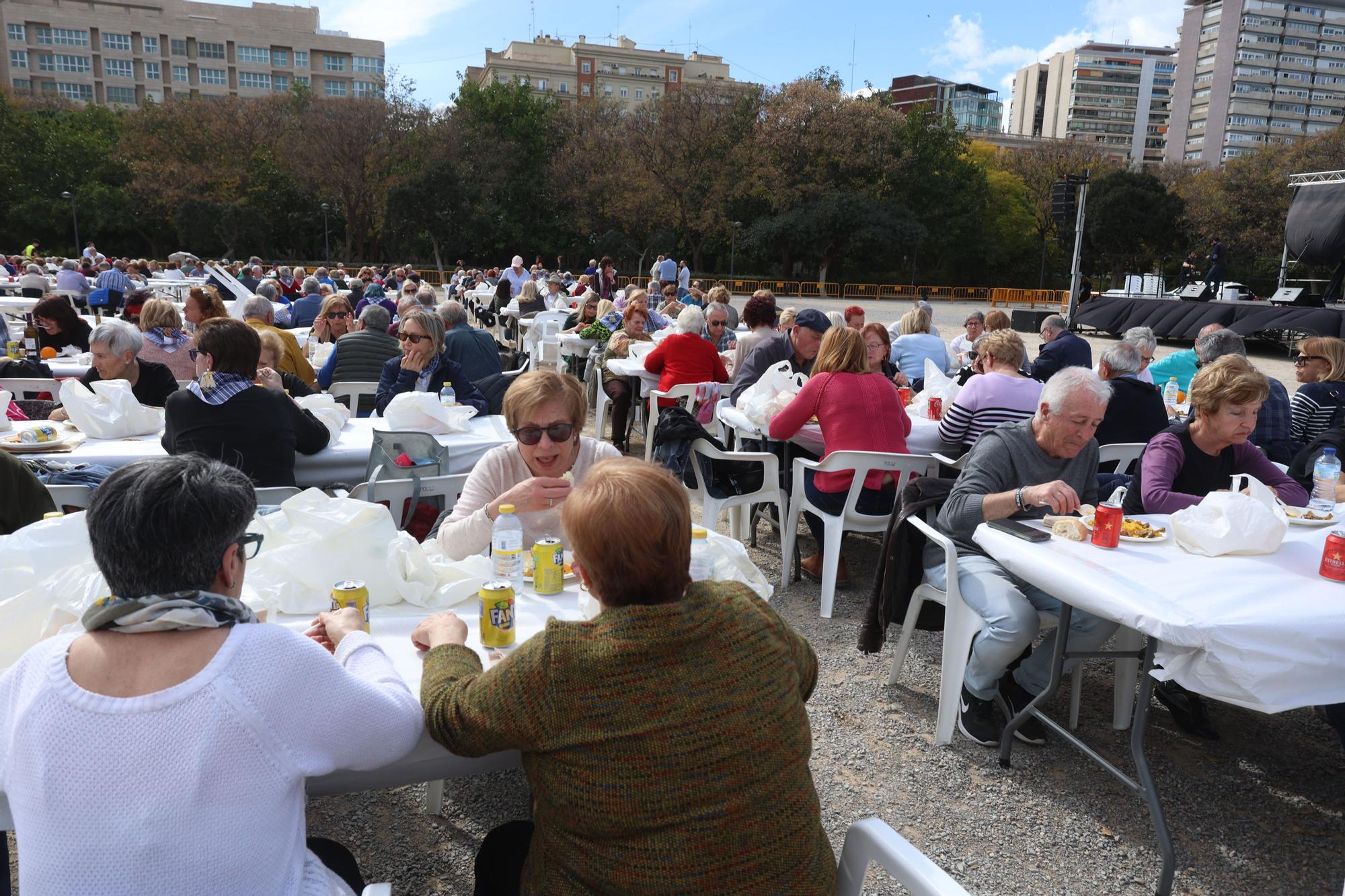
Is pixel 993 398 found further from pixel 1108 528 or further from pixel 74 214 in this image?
pixel 74 214

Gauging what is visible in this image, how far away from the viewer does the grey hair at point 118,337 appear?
495 cm

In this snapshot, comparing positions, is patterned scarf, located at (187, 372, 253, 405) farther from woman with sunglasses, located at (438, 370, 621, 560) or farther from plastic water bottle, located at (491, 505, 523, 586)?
plastic water bottle, located at (491, 505, 523, 586)

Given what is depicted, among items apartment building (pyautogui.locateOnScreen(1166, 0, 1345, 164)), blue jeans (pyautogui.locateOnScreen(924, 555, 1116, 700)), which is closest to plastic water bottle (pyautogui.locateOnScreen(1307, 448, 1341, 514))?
blue jeans (pyautogui.locateOnScreen(924, 555, 1116, 700))

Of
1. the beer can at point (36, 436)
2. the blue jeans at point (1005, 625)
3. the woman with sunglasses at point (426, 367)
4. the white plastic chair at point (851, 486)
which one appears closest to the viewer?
the blue jeans at point (1005, 625)

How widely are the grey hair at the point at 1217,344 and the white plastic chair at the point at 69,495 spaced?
5.94 meters

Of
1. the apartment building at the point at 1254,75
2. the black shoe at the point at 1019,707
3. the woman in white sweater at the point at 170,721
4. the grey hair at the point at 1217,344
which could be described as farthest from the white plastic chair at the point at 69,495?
the apartment building at the point at 1254,75

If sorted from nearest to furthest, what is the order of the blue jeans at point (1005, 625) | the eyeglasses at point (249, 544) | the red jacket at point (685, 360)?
the eyeglasses at point (249, 544), the blue jeans at point (1005, 625), the red jacket at point (685, 360)

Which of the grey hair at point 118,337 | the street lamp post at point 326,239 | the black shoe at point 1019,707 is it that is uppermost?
the street lamp post at point 326,239

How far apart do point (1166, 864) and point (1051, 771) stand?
2.15ft

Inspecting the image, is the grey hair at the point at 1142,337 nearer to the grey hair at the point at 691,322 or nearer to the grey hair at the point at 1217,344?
the grey hair at the point at 1217,344

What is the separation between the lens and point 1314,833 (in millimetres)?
2877

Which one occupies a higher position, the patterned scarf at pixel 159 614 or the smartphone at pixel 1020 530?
the patterned scarf at pixel 159 614

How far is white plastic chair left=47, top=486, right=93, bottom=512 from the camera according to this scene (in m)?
3.33

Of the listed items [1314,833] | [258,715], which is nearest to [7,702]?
[258,715]
